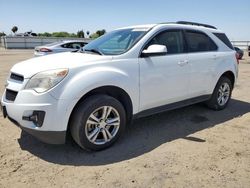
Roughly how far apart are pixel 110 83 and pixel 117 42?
3.53ft

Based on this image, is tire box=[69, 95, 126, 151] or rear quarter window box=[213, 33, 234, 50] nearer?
tire box=[69, 95, 126, 151]

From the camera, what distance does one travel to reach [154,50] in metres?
4.41

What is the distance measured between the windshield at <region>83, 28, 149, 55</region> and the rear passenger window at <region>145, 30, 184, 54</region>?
250 mm

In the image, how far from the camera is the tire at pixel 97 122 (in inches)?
152

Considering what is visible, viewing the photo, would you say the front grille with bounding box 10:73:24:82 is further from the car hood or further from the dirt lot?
the dirt lot

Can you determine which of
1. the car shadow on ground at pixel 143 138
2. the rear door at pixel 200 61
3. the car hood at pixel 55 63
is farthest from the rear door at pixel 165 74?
the car hood at pixel 55 63

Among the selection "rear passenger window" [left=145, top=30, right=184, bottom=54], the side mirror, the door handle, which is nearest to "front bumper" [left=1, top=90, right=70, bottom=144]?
the side mirror

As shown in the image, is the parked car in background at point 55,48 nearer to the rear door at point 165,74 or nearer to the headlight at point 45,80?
the rear door at point 165,74

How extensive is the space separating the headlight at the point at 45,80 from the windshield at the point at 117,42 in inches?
39.0

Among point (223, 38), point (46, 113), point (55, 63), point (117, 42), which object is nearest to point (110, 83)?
point (55, 63)

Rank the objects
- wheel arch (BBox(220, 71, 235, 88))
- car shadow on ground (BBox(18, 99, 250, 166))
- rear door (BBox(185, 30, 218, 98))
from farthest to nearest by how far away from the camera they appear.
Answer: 1. wheel arch (BBox(220, 71, 235, 88))
2. rear door (BBox(185, 30, 218, 98))
3. car shadow on ground (BBox(18, 99, 250, 166))

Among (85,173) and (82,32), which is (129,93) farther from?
(82,32)

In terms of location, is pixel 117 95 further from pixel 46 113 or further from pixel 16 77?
pixel 16 77

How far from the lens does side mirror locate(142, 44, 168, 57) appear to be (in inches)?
173
